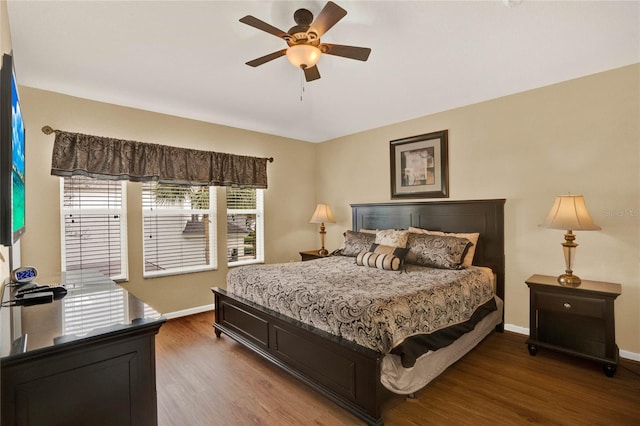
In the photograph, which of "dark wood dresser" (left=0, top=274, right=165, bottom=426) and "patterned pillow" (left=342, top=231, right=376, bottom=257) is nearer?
"dark wood dresser" (left=0, top=274, right=165, bottom=426)

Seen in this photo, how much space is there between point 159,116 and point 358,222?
3.05 metres

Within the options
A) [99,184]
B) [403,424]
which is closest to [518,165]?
[403,424]

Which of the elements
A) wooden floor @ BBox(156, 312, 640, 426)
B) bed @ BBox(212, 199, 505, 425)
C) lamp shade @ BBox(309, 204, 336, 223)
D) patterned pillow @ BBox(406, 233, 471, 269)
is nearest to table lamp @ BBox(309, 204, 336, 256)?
lamp shade @ BBox(309, 204, 336, 223)

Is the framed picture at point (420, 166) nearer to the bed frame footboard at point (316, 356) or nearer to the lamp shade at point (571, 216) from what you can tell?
the lamp shade at point (571, 216)

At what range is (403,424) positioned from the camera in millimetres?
2018

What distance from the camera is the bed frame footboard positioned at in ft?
6.51

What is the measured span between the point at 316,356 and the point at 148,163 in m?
2.98

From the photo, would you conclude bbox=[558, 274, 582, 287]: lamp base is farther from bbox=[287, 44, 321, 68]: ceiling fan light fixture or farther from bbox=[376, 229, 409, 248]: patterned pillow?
bbox=[287, 44, 321, 68]: ceiling fan light fixture

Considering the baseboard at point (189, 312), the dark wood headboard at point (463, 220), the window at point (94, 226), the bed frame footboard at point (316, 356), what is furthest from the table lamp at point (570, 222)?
the window at point (94, 226)

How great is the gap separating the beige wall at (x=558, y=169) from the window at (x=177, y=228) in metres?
3.04

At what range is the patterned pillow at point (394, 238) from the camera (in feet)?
12.1

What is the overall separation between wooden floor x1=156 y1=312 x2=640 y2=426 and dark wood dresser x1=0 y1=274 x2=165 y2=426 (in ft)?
2.93

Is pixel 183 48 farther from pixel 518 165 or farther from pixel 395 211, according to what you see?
pixel 518 165

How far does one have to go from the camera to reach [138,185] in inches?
152
